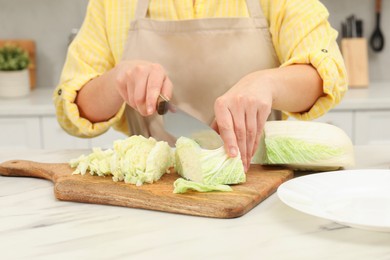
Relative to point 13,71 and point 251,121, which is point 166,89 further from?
point 13,71

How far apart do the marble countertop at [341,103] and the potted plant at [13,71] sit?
53 mm

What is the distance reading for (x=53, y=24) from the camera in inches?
118

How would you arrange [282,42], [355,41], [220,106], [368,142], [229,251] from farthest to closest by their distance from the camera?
[355,41]
[368,142]
[282,42]
[220,106]
[229,251]

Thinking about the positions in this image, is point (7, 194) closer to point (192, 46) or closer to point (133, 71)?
point (133, 71)

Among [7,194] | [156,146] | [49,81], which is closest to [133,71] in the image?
[156,146]

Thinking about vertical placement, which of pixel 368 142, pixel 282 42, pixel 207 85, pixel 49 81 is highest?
pixel 282 42

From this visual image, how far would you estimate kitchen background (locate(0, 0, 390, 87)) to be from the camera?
2.93 metres

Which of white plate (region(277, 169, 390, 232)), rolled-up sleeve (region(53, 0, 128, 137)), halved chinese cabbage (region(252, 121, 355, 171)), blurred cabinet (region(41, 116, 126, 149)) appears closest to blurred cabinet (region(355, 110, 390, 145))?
blurred cabinet (region(41, 116, 126, 149))

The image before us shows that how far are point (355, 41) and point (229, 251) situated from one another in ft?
7.07

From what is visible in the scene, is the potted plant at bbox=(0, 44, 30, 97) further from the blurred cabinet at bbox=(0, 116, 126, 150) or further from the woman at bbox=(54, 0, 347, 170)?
the woman at bbox=(54, 0, 347, 170)

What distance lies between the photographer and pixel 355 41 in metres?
2.79

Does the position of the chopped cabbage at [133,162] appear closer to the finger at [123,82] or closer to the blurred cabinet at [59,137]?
the finger at [123,82]

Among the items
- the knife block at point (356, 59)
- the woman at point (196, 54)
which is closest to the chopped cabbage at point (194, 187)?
the woman at point (196, 54)

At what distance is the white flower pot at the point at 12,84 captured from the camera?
2746mm
